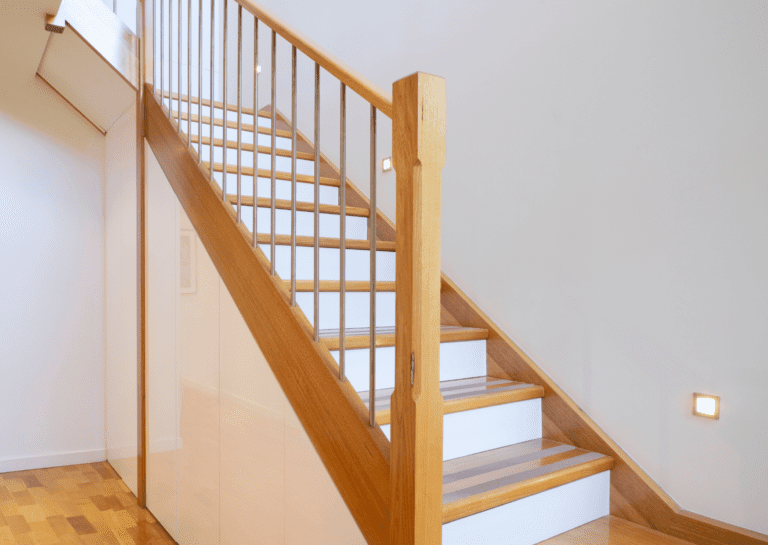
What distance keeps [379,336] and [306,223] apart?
38.0 inches

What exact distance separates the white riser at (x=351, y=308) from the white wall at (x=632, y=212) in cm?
40

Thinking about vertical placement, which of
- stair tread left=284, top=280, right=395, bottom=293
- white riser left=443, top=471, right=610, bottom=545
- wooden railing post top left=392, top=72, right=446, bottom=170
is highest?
wooden railing post top left=392, top=72, right=446, bottom=170

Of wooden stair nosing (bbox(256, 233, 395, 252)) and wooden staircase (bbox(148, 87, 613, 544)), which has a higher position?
wooden stair nosing (bbox(256, 233, 395, 252))

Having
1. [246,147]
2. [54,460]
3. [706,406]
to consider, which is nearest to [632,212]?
[706,406]

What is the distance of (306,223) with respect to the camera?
264 centimetres

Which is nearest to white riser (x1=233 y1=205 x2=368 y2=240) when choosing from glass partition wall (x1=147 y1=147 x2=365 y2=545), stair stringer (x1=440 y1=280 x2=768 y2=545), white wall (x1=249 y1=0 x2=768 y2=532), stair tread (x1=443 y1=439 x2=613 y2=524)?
glass partition wall (x1=147 y1=147 x2=365 y2=545)

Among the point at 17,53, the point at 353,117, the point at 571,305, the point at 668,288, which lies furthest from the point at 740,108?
the point at 17,53

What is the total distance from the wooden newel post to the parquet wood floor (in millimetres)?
1720

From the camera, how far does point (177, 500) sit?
239 centimetres

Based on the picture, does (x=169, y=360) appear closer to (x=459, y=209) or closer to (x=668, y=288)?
(x=459, y=209)

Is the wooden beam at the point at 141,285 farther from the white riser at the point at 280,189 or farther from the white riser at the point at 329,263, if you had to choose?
the white riser at the point at 329,263

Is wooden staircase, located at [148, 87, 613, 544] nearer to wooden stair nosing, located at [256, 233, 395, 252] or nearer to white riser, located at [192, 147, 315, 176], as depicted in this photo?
wooden stair nosing, located at [256, 233, 395, 252]

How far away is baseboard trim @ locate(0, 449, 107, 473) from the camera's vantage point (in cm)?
329

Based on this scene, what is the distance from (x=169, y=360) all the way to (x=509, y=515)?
1602 millimetres
